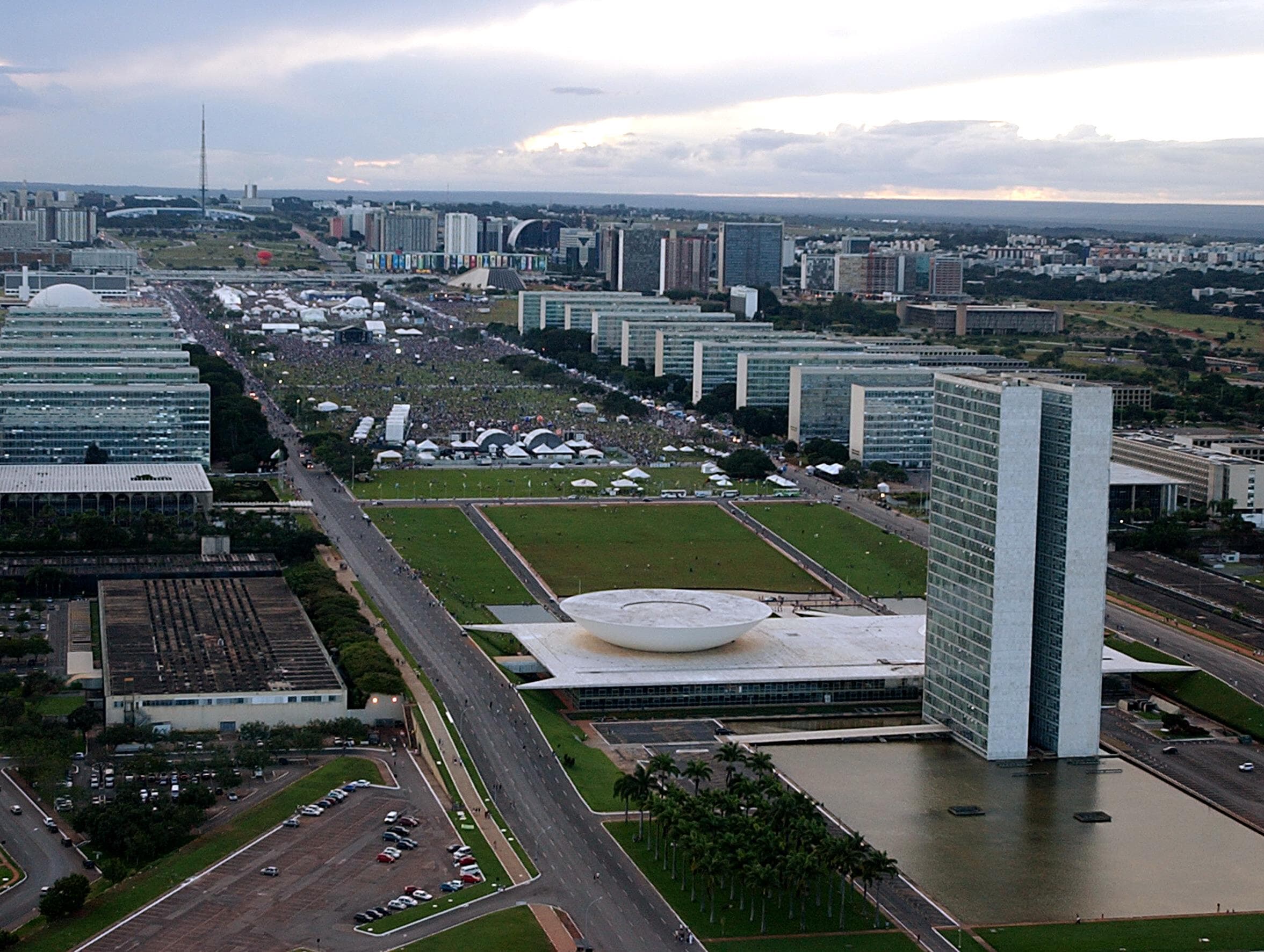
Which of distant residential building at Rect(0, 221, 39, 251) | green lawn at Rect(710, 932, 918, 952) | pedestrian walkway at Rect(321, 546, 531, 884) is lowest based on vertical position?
green lawn at Rect(710, 932, 918, 952)

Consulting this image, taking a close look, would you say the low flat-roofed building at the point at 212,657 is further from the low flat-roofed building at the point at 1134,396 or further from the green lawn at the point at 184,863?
the low flat-roofed building at the point at 1134,396

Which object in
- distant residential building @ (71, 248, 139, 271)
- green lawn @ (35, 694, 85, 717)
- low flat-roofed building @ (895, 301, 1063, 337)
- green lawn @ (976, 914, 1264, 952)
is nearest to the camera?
green lawn @ (976, 914, 1264, 952)

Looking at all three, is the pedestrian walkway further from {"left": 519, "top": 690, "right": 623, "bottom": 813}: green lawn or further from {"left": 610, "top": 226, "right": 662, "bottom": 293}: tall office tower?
{"left": 610, "top": 226, "right": 662, "bottom": 293}: tall office tower

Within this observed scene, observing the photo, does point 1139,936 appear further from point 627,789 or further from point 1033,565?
point 1033,565

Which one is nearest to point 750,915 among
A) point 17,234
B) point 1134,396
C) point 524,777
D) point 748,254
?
point 524,777

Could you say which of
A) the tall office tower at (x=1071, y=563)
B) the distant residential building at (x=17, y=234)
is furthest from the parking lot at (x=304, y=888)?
the distant residential building at (x=17, y=234)

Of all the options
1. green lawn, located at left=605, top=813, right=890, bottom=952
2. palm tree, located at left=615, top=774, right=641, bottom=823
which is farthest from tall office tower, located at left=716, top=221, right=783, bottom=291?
green lawn, located at left=605, top=813, right=890, bottom=952
